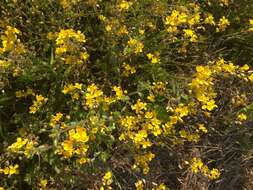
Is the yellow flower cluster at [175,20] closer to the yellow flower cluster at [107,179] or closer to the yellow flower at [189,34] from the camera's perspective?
the yellow flower at [189,34]

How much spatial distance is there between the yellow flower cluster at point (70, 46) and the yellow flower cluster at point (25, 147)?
49 cm

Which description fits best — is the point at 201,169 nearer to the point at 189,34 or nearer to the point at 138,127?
A: the point at 138,127

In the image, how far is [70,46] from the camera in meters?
2.38

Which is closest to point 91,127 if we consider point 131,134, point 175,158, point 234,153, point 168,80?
point 131,134

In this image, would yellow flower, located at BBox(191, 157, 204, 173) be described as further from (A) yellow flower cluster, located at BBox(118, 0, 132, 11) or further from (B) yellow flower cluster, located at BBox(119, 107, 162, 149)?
(A) yellow flower cluster, located at BBox(118, 0, 132, 11)

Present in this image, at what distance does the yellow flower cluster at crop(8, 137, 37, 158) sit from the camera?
2.19 metres

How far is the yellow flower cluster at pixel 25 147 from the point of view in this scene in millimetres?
2186

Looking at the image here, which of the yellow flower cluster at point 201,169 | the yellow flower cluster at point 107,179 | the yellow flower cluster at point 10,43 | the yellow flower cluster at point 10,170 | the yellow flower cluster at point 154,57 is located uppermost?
the yellow flower cluster at point 10,43

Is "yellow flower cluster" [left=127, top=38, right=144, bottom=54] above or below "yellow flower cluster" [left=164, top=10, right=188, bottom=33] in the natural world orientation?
below

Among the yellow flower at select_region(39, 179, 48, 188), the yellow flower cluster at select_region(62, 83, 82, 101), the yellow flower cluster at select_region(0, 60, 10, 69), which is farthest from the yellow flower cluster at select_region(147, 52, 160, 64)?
the yellow flower at select_region(39, 179, 48, 188)

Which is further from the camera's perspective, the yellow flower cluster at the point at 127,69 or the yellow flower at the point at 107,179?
the yellow flower cluster at the point at 127,69

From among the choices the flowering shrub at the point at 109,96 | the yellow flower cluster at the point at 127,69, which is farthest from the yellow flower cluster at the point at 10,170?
the yellow flower cluster at the point at 127,69

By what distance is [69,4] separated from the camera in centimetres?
252

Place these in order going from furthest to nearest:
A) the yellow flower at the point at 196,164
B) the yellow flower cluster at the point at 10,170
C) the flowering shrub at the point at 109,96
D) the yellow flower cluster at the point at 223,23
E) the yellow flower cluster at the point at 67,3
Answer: the yellow flower cluster at the point at 223,23 < the yellow flower at the point at 196,164 < the yellow flower cluster at the point at 67,3 < the flowering shrub at the point at 109,96 < the yellow flower cluster at the point at 10,170
